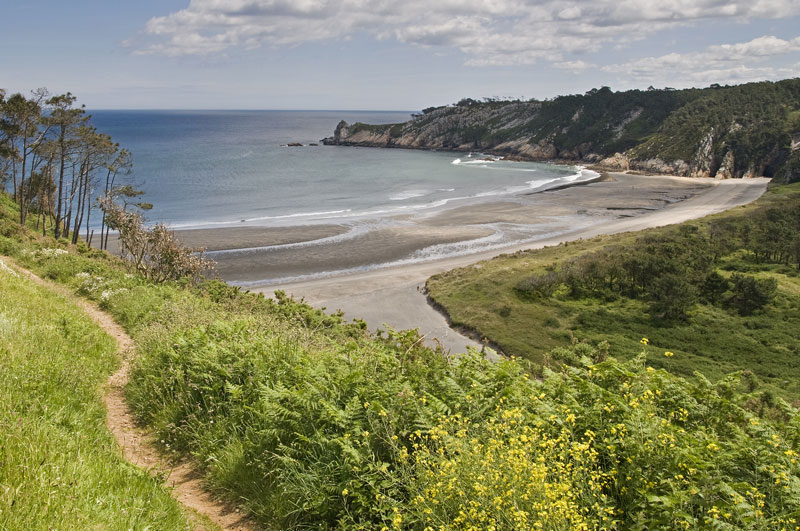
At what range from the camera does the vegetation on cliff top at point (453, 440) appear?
427 centimetres

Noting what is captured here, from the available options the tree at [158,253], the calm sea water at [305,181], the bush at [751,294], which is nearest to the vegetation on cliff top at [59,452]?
the tree at [158,253]

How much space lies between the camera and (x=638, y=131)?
460 ft

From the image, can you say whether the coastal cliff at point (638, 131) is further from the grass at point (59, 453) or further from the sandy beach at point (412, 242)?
the grass at point (59, 453)

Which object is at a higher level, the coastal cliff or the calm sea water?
the coastal cliff

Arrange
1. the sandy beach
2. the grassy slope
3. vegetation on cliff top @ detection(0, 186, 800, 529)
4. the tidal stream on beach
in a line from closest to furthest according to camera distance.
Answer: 1. vegetation on cliff top @ detection(0, 186, 800, 529)
2. the grassy slope
3. the sandy beach
4. the tidal stream on beach

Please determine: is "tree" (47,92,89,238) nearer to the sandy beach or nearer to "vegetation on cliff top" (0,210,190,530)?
Result: the sandy beach

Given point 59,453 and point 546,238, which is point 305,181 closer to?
point 546,238

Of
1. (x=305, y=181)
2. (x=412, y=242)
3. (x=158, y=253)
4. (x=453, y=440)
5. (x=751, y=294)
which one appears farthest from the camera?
(x=305, y=181)

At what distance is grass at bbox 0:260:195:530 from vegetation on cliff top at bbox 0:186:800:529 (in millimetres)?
287

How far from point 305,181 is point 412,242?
4684 centimetres

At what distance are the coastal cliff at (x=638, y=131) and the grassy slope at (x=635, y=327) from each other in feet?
239

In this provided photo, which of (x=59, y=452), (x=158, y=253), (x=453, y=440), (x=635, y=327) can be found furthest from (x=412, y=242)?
(x=59, y=452)

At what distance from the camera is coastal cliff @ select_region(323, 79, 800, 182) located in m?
105

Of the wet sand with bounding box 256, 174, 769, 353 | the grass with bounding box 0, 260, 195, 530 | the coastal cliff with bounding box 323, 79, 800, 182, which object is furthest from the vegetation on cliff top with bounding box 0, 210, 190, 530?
the coastal cliff with bounding box 323, 79, 800, 182
